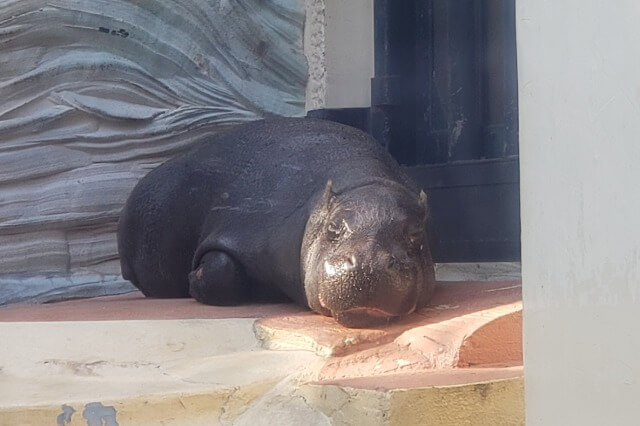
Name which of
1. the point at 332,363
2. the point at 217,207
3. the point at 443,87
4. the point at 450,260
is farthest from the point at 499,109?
the point at 332,363

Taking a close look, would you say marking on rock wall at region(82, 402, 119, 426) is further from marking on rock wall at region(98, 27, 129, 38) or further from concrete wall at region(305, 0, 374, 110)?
marking on rock wall at region(98, 27, 129, 38)

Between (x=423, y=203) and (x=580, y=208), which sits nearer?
(x=580, y=208)

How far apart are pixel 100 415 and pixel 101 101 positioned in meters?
3.78

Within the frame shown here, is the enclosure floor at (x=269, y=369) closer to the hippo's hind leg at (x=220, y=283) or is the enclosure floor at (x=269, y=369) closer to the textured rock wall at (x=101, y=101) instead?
the hippo's hind leg at (x=220, y=283)

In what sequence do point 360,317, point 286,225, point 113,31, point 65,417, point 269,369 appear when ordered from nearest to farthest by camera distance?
point 65,417 → point 269,369 → point 360,317 → point 286,225 → point 113,31

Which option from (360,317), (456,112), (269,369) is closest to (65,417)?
(269,369)

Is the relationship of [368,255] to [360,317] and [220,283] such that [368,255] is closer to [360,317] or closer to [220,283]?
[360,317]

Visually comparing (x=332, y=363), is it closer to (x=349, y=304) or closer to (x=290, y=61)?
(x=349, y=304)

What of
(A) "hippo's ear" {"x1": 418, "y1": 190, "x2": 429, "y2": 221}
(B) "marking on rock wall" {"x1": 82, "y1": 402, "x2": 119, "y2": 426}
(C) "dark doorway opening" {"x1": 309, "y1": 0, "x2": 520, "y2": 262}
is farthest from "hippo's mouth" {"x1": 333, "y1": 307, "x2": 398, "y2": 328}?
(C) "dark doorway opening" {"x1": 309, "y1": 0, "x2": 520, "y2": 262}

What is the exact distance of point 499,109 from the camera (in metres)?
5.48

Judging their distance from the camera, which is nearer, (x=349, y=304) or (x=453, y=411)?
(x=453, y=411)

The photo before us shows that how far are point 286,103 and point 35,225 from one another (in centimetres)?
150

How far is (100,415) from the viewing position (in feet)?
9.53

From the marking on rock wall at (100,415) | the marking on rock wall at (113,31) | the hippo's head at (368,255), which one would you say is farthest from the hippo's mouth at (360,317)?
the marking on rock wall at (113,31)
